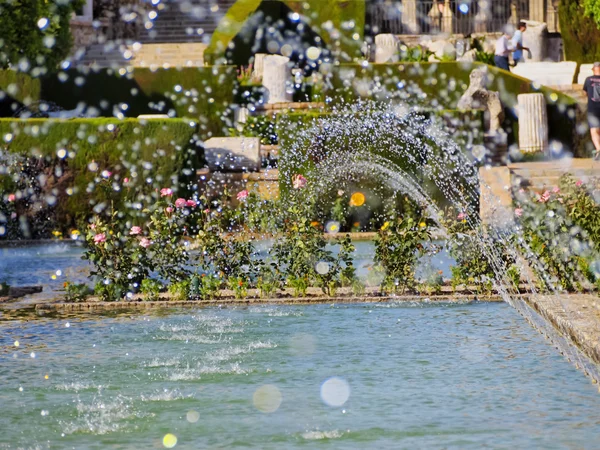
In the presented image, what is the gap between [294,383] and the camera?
9531 mm

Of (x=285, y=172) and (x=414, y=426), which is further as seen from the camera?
(x=285, y=172)

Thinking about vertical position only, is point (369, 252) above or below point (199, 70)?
below

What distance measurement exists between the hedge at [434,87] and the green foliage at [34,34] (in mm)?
6391

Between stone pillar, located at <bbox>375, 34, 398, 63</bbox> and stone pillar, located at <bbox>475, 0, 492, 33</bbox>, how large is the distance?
4.78 m

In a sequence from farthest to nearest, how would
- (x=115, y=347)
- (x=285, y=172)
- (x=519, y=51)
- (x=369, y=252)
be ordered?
1. (x=519, y=51)
2. (x=285, y=172)
3. (x=369, y=252)
4. (x=115, y=347)

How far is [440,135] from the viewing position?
24.4m

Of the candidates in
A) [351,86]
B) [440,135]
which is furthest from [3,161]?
[351,86]

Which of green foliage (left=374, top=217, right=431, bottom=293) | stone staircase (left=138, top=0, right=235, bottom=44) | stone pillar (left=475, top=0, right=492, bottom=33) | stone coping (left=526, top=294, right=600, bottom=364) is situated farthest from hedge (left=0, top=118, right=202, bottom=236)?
stone pillar (left=475, top=0, right=492, bottom=33)

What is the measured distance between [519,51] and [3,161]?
1748cm

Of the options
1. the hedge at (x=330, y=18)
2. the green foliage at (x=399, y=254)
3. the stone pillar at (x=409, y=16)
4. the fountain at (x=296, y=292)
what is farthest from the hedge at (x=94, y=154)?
the stone pillar at (x=409, y=16)

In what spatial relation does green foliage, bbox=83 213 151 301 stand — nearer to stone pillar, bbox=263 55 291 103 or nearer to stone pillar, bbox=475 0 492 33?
stone pillar, bbox=263 55 291 103

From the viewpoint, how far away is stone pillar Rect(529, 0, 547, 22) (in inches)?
1650

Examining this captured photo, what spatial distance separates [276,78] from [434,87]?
4015 millimetres

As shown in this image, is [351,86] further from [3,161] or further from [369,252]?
[369,252]
